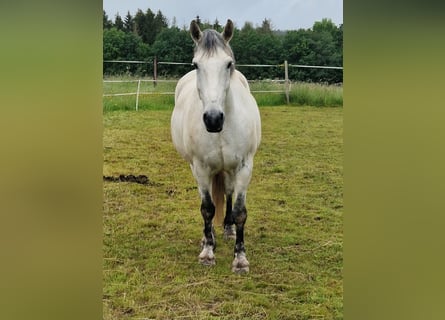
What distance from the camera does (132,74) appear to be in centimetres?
169

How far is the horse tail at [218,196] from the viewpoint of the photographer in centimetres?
185

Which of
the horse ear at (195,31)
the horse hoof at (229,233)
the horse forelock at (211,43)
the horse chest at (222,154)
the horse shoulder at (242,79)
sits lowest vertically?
the horse hoof at (229,233)

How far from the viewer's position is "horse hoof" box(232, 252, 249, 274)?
169 cm

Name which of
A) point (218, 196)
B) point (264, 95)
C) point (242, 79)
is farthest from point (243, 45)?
point (218, 196)

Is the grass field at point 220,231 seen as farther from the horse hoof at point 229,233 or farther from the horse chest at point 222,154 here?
the horse chest at point 222,154

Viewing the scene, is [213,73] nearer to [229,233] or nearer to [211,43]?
[211,43]

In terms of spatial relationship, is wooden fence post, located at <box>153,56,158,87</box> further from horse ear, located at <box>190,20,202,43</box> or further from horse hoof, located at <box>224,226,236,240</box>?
horse hoof, located at <box>224,226,236,240</box>

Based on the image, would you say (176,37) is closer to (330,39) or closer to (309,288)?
(330,39)

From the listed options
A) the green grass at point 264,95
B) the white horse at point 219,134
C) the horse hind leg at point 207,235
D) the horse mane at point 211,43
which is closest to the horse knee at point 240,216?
the white horse at point 219,134

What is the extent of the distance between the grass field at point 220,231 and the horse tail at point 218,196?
0.27ft

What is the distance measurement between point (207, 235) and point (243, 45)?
808mm
